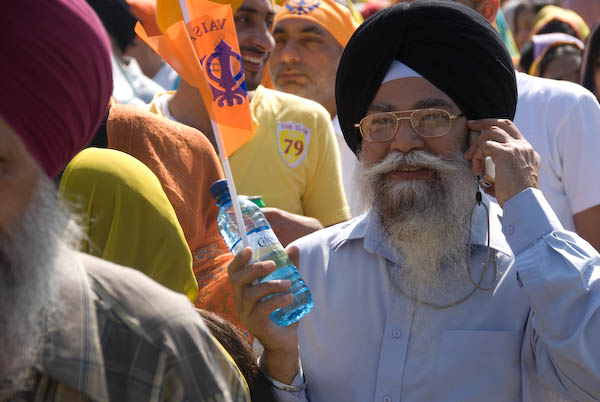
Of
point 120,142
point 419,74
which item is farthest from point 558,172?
point 120,142

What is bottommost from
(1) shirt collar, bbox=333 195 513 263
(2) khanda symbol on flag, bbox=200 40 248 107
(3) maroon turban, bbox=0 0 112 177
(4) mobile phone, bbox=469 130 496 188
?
(1) shirt collar, bbox=333 195 513 263

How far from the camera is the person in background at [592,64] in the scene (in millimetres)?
5535

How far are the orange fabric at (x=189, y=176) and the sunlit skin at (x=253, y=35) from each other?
5.90 ft

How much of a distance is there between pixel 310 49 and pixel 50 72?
14.8 ft

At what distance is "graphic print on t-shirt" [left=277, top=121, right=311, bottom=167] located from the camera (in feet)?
14.4

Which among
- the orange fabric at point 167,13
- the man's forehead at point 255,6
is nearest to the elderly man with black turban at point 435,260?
the orange fabric at point 167,13

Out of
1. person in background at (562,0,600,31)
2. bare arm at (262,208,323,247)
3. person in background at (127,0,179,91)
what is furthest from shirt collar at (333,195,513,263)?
person in background at (562,0,600,31)

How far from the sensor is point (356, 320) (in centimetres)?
293

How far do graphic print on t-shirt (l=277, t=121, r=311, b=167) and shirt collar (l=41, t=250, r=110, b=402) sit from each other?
2.66 meters

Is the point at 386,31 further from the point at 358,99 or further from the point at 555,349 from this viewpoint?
the point at 555,349

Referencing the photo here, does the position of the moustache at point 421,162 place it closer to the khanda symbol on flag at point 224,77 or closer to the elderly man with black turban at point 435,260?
the elderly man with black turban at point 435,260

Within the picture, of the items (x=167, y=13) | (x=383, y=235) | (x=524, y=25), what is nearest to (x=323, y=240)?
(x=383, y=235)

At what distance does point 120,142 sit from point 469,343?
4.30 feet

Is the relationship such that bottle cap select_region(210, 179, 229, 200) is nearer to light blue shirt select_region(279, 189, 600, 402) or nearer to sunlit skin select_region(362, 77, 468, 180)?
light blue shirt select_region(279, 189, 600, 402)
